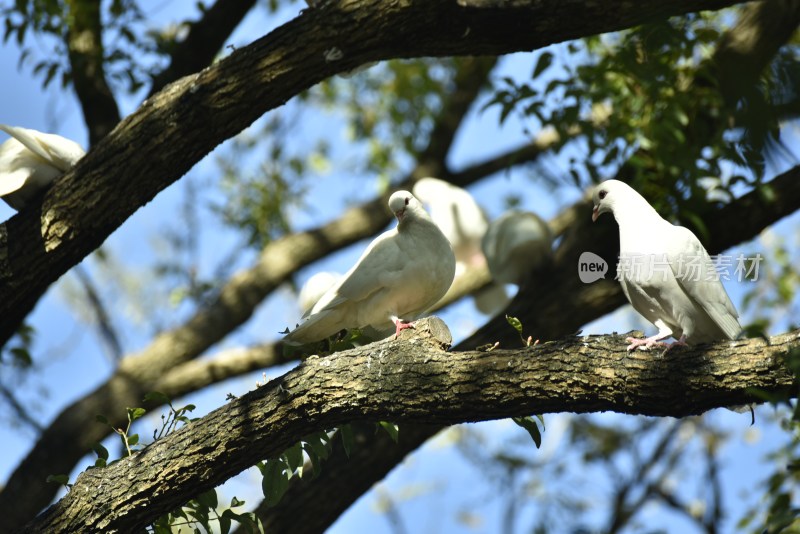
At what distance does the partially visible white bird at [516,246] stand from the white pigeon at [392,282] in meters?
1.66

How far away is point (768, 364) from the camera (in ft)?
9.48

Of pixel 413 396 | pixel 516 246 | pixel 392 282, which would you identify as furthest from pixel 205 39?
pixel 413 396

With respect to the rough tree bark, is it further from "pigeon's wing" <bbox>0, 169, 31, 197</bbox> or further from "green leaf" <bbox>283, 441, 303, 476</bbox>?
"pigeon's wing" <bbox>0, 169, 31, 197</bbox>

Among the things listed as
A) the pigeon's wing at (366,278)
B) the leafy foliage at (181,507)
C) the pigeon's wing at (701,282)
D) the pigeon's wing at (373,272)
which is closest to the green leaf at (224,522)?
the leafy foliage at (181,507)

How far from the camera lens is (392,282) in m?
3.87

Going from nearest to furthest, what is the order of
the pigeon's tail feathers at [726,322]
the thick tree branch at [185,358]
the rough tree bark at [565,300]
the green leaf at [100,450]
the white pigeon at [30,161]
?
the pigeon's tail feathers at [726,322] → the green leaf at [100,450] → the white pigeon at [30,161] → the rough tree bark at [565,300] → the thick tree branch at [185,358]

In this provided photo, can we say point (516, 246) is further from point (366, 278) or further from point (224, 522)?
point (224, 522)

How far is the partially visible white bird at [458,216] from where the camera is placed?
21.8 ft

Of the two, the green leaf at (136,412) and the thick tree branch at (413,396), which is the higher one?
the green leaf at (136,412)

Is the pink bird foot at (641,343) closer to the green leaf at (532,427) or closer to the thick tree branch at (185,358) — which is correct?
the green leaf at (532,427)

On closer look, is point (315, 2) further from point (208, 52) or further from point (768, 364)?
point (768, 364)

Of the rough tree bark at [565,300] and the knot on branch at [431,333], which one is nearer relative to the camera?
the knot on branch at [431,333]

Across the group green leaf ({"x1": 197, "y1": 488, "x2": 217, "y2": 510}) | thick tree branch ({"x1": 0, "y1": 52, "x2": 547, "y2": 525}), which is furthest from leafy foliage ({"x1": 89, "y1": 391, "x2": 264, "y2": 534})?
thick tree branch ({"x1": 0, "y1": 52, "x2": 547, "y2": 525})

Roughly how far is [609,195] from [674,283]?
1.97 feet
